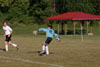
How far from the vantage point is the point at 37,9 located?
89.2 m

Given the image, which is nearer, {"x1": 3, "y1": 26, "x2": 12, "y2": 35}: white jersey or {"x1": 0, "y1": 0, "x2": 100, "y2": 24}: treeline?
{"x1": 3, "y1": 26, "x2": 12, "y2": 35}: white jersey

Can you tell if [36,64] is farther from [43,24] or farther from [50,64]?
[43,24]

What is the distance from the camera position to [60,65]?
1669 centimetres

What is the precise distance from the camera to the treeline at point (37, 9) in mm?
84562

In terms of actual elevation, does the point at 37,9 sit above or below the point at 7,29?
below

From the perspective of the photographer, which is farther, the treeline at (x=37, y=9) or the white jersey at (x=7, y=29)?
the treeline at (x=37, y=9)

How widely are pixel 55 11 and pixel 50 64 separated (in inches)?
2899

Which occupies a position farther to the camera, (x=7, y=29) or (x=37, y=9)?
(x=37, y=9)

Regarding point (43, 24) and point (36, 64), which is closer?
point (36, 64)

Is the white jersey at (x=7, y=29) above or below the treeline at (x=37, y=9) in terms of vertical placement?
above

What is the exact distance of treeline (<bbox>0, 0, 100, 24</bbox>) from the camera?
84.6 metres

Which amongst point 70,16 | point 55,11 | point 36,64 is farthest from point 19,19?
point 36,64

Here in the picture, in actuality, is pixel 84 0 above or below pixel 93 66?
below

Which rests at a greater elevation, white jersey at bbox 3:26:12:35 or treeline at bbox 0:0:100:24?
white jersey at bbox 3:26:12:35
